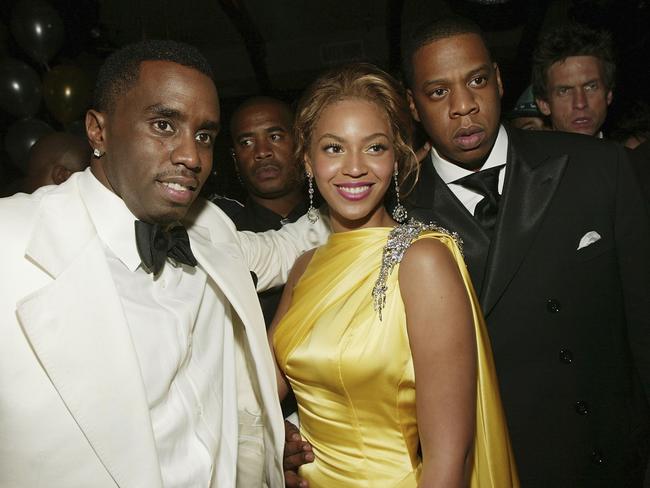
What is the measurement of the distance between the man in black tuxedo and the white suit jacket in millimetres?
1109

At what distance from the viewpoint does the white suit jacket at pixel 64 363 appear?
3.88 ft

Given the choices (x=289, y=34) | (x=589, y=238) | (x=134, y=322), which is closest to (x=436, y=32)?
(x=589, y=238)

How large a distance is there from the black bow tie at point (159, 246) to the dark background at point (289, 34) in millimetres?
3432

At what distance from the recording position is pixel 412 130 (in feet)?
A: 6.31

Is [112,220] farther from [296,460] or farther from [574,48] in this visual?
[574,48]

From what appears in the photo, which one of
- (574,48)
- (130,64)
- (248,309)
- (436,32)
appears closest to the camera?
(130,64)

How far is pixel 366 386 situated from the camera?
154 cm

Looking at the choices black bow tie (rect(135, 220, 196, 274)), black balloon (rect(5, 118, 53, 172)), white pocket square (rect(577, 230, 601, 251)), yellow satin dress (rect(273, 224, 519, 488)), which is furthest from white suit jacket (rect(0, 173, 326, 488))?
black balloon (rect(5, 118, 53, 172))

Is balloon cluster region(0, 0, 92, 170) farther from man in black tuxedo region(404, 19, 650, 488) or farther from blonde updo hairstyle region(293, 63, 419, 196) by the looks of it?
man in black tuxedo region(404, 19, 650, 488)

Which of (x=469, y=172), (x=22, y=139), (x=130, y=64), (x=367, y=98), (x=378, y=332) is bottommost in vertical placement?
(x=378, y=332)

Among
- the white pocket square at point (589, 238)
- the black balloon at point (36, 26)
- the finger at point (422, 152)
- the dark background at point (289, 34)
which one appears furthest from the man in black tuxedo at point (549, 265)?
the black balloon at point (36, 26)

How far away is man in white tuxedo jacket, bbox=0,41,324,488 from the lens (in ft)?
3.92

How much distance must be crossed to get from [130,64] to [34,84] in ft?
13.4

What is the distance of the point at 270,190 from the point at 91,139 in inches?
57.5
